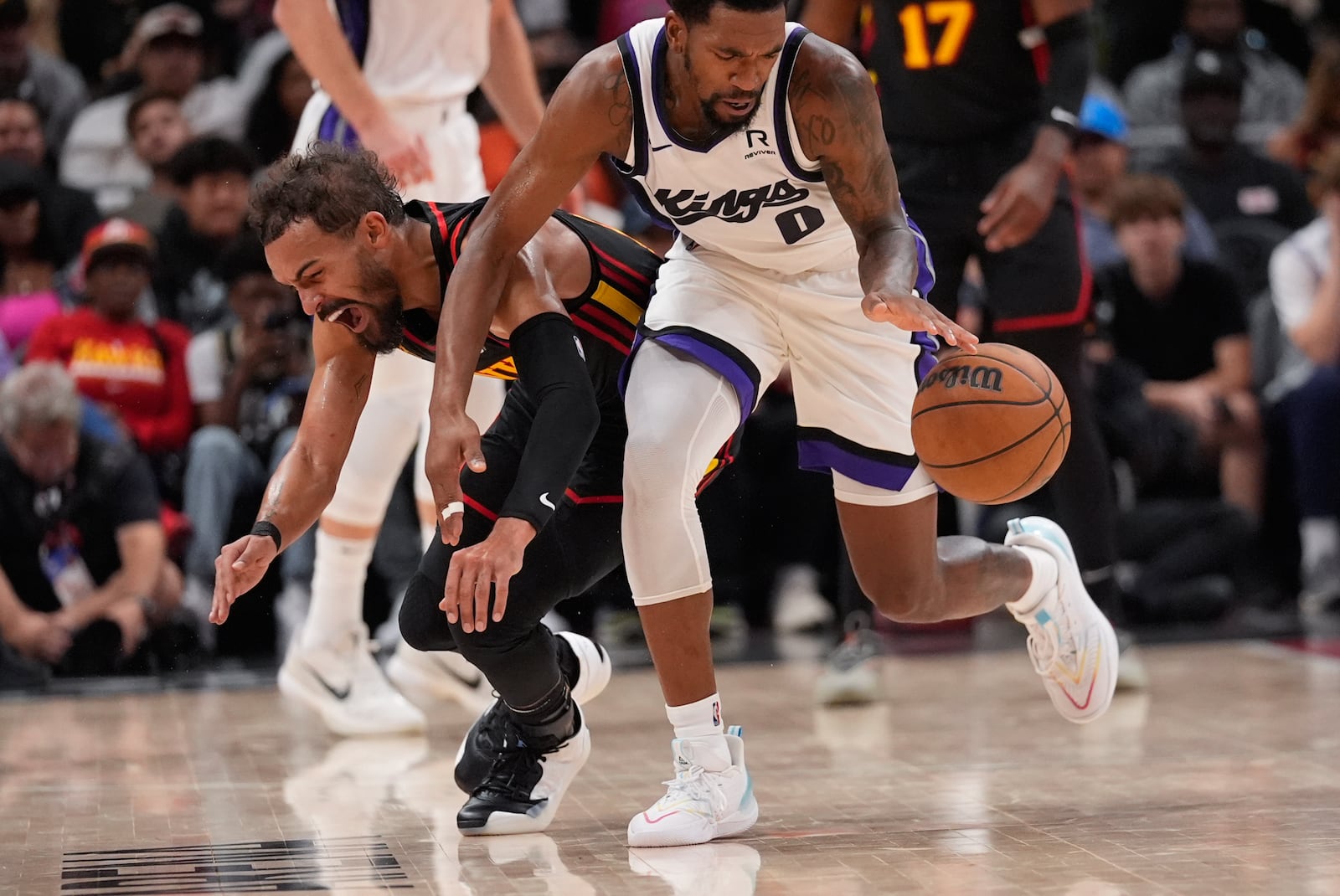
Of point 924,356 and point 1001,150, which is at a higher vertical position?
point 1001,150

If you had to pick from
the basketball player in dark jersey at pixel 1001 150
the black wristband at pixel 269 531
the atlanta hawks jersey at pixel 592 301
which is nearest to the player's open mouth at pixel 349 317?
the atlanta hawks jersey at pixel 592 301

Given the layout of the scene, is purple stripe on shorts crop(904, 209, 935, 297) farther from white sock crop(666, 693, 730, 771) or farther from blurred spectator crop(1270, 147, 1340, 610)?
blurred spectator crop(1270, 147, 1340, 610)

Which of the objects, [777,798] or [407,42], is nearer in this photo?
[777,798]

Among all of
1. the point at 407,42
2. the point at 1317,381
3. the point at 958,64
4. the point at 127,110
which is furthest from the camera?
the point at 127,110

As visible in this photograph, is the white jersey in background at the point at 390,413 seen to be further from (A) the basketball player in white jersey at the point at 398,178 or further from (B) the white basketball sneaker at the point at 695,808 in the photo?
(B) the white basketball sneaker at the point at 695,808

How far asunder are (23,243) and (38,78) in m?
1.52

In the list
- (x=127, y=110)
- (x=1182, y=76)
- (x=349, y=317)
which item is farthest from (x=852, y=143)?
(x=1182, y=76)

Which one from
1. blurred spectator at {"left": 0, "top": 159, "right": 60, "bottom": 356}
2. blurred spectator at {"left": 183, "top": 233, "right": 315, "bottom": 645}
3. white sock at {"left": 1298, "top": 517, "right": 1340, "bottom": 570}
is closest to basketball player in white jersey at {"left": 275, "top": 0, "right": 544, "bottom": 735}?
blurred spectator at {"left": 183, "top": 233, "right": 315, "bottom": 645}

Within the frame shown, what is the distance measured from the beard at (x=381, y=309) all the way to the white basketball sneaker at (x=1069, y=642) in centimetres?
165

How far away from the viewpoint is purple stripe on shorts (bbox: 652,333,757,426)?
366 centimetres

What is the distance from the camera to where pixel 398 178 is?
492 cm

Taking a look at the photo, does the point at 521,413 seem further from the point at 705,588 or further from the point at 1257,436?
the point at 1257,436

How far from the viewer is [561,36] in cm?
898

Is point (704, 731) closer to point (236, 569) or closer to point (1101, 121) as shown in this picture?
point (236, 569)
